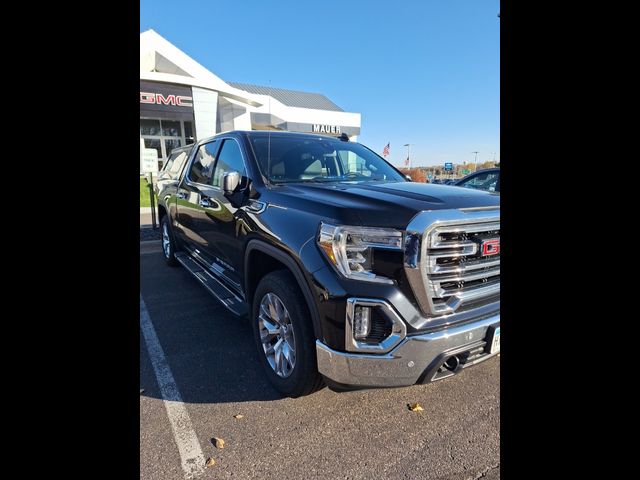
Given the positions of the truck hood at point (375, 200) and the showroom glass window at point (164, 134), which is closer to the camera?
the truck hood at point (375, 200)

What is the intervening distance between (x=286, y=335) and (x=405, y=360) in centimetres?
89

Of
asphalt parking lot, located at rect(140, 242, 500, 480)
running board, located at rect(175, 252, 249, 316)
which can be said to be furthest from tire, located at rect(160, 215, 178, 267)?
asphalt parking lot, located at rect(140, 242, 500, 480)

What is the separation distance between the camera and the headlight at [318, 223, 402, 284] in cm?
198

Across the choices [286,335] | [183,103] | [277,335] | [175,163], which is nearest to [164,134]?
[183,103]

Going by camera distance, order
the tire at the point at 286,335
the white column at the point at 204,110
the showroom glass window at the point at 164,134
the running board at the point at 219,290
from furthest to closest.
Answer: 1. the showroom glass window at the point at 164,134
2. the white column at the point at 204,110
3. the running board at the point at 219,290
4. the tire at the point at 286,335

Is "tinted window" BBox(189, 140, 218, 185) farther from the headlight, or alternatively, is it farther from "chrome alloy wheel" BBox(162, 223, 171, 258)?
the headlight

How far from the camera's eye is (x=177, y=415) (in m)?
2.47

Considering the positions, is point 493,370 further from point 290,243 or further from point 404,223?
point 290,243

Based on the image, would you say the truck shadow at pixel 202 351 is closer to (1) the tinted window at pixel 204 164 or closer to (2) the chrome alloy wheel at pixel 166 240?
(2) the chrome alloy wheel at pixel 166 240

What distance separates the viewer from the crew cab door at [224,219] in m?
3.17

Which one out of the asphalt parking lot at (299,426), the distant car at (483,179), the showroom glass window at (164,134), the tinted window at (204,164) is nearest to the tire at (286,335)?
the asphalt parking lot at (299,426)

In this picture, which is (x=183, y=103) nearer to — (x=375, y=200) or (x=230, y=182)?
(x=230, y=182)

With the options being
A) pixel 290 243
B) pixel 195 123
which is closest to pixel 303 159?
pixel 290 243
